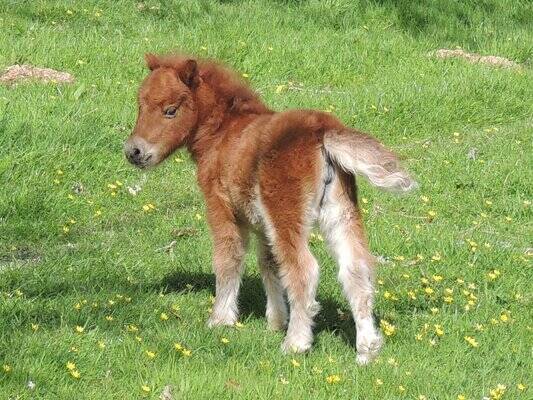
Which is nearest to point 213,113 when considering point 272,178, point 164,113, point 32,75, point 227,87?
point 227,87

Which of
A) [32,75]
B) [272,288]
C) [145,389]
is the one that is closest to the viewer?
[145,389]

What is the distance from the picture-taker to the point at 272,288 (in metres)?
6.66

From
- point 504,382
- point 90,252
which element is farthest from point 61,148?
point 504,382

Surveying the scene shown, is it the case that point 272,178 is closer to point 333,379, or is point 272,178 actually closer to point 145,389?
point 333,379

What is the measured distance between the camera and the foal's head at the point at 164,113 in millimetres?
6570

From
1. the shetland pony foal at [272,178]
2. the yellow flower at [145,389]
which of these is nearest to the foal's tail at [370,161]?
the shetland pony foal at [272,178]

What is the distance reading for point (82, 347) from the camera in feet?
18.2

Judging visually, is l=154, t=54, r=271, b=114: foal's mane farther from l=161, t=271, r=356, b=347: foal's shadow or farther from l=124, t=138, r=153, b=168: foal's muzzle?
l=161, t=271, r=356, b=347: foal's shadow

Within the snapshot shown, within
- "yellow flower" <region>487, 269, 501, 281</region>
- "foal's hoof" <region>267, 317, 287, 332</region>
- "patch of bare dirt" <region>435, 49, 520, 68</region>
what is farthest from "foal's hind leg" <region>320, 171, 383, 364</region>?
"patch of bare dirt" <region>435, 49, 520, 68</region>

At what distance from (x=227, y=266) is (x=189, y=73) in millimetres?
1228

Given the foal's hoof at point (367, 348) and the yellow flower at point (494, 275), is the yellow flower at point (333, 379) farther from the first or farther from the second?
the yellow flower at point (494, 275)

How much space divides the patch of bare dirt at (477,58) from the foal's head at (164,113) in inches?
292

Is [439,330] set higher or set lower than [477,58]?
higher

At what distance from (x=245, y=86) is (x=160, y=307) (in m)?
1.53
